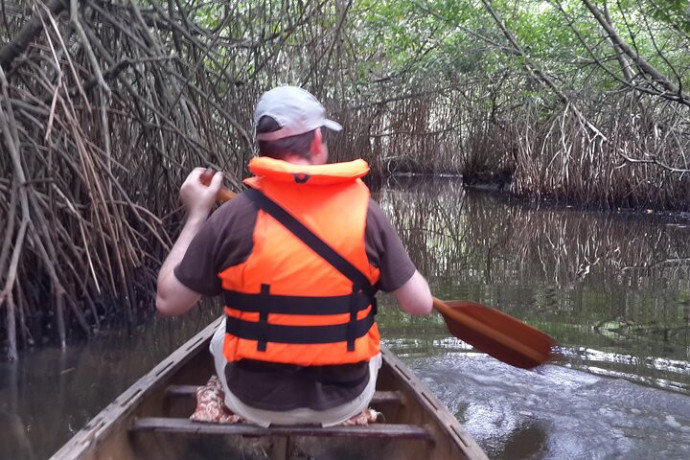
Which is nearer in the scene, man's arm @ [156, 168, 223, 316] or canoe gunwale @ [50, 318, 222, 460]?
man's arm @ [156, 168, 223, 316]

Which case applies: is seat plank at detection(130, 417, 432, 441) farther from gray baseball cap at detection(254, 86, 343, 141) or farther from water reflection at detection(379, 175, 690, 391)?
water reflection at detection(379, 175, 690, 391)

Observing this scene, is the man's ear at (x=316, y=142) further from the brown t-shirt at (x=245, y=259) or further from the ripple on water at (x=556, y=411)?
the ripple on water at (x=556, y=411)

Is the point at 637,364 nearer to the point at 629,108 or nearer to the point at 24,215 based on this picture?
the point at 24,215

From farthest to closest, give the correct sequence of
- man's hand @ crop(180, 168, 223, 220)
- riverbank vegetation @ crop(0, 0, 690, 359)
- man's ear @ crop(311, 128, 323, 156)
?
riverbank vegetation @ crop(0, 0, 690, 359)
man's hand @ crop(180, 168, 223, 220)
man's ear @ crop(311, 128, 323, 156)

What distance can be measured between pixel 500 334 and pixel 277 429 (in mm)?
941

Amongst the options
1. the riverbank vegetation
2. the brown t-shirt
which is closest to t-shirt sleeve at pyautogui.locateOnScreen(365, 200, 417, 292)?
the brown t-shirt

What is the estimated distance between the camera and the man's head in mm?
1822

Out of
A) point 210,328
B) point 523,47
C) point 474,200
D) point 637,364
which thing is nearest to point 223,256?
point 210,328

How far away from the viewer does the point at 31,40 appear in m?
3.95

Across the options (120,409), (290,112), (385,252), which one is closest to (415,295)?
(385,252)

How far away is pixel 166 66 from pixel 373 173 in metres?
11.0

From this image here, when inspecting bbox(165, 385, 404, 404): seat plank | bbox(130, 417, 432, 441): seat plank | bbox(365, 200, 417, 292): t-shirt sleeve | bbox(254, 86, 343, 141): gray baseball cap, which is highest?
bbox(254, 86, 343, 141): gray baseball cap

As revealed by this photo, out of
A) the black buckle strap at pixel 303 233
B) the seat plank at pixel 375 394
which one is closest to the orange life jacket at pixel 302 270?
the black buckle strap at pixel 303 233

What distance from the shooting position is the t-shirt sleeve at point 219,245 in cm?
176
